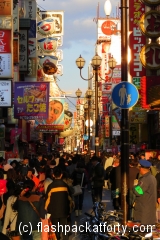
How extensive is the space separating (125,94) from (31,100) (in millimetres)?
18468

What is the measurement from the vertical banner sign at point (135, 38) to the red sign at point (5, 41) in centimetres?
985

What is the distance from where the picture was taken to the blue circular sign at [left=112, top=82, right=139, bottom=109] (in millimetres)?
13078

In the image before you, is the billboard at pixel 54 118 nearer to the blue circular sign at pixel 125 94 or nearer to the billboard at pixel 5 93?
the billboard at pixel 5 93

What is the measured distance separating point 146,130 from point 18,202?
3663 cm

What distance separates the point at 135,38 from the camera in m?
37.1

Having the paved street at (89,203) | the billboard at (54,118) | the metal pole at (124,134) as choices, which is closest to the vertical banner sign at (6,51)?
the paved street at (89,203)

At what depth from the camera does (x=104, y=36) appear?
389 ft

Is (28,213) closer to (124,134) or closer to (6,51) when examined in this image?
(124,134)

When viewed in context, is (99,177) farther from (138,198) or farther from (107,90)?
(107,90)

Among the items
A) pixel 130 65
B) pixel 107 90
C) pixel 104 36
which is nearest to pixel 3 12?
pixel 130 65

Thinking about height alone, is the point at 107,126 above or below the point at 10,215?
above


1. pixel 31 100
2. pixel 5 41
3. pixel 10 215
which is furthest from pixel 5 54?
pixel 10 215

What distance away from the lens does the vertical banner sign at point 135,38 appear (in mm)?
37000

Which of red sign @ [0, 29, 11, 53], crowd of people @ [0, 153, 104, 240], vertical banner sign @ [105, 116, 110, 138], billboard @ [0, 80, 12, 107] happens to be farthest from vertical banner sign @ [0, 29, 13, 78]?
vertical banner sign @ [105, 116, 110, 138]
